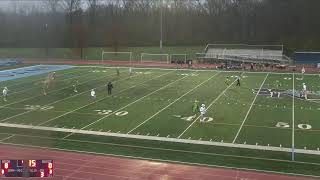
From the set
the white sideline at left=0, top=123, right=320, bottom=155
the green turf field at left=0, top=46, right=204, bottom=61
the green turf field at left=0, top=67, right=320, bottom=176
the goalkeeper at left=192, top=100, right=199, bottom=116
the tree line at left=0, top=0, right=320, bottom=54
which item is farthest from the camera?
the tree line at left=0, top=0, right=320, bottom=54

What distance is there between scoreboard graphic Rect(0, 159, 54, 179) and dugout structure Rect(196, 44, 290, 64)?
158ft

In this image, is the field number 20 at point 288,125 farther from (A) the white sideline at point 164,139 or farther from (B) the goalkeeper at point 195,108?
(B) the goalkeeper at point 195,108


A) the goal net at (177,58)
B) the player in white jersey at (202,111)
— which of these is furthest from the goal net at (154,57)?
the player in white jersey at (202,111)

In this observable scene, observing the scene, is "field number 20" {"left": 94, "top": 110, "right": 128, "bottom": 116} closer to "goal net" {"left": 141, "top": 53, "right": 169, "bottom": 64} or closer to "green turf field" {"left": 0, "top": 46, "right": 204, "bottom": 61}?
"green turf field" {"left": 0, "top": 46, "right": 204, "bottom": 61}

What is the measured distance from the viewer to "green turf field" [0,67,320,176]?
672 inches

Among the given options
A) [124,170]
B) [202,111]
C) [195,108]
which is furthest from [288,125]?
[124,170]

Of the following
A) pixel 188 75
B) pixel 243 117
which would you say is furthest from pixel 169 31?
pixel 243 117

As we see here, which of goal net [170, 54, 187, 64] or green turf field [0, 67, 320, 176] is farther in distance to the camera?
goal net [170, 54, 187, 64]

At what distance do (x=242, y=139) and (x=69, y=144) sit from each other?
23.3 feet

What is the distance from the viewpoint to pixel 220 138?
19109 mm

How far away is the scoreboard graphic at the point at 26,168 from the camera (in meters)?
8.16

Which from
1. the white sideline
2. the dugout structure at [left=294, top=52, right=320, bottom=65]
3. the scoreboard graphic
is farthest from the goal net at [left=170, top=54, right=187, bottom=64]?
the scoreboard graphic

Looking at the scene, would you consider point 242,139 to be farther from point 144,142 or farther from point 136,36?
point 136,36

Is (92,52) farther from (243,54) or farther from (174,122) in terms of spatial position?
(243,54)
